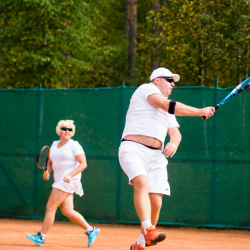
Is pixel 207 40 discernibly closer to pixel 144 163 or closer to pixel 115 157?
pixel 115 157

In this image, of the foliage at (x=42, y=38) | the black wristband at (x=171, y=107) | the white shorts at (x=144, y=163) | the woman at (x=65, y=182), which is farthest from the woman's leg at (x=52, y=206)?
the foliage at (x=42, y=38)

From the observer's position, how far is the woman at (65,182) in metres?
8.12

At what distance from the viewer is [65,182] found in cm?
812

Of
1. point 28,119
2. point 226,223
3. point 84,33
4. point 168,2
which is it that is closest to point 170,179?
point 226,223

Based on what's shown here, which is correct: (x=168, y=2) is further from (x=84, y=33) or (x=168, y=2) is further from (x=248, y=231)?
(x=248, y=231)

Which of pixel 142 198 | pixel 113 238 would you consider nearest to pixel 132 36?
pixel 113 238

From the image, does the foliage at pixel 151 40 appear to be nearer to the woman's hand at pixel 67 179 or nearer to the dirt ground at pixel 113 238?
the dirt ground at pixel 113 238

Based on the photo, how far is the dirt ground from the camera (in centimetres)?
834

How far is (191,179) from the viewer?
33.1ft

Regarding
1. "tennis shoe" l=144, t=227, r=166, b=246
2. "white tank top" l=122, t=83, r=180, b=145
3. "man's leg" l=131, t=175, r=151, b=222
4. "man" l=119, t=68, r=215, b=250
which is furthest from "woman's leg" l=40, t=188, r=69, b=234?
"tennis shoe" l=144, t=227, r=166, b=246

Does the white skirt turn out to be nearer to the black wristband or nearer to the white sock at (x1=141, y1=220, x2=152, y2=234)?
the white sock at (x1=141, y1=220, x2=152, y2=234)

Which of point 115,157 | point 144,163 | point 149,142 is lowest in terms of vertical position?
point 115,157

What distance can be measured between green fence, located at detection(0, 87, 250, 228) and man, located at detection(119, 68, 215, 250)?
3674 mm

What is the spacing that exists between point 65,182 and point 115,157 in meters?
2.43
